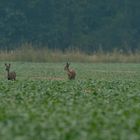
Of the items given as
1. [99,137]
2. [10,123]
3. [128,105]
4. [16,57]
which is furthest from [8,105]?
[16,57]

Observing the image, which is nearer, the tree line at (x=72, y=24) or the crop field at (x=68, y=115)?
the crop field at (x=68, y=115)

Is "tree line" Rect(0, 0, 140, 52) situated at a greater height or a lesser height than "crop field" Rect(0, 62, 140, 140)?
greater

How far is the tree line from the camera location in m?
68.4

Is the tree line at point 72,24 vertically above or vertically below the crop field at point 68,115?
above

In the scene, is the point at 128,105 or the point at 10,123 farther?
Answer: the point at 128,105

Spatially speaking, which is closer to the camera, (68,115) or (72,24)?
(68,115)

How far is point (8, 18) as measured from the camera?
224 feet

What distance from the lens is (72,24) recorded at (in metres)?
70.8

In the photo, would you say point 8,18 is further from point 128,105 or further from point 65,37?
point 128,105

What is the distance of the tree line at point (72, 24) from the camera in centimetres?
6838

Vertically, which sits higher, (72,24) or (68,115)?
(72,24)

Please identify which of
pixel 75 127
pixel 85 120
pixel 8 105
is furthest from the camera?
pixel 8 105

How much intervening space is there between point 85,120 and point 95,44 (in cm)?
5837

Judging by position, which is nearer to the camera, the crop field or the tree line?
the crop field
